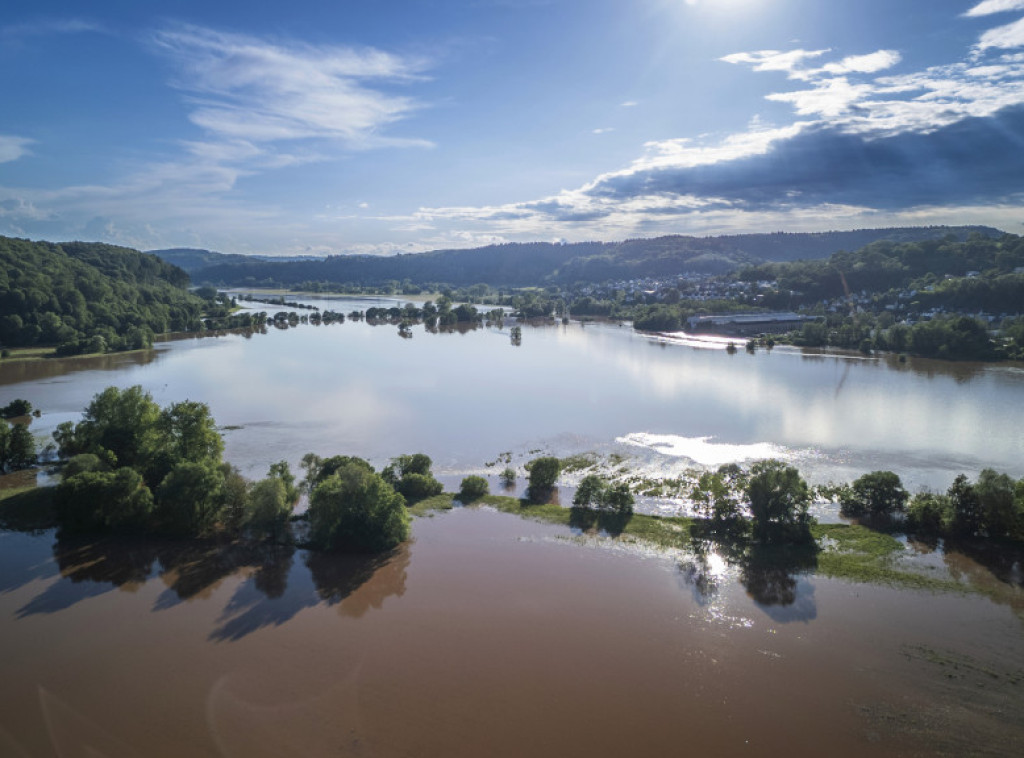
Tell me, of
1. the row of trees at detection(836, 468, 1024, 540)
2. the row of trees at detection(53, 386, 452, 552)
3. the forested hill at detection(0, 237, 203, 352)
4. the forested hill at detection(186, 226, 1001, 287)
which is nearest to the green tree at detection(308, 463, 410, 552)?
the row of trees at detection(53, 386, 452, 552)

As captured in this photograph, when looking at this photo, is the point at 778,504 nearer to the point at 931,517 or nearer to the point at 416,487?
the point at 931,517

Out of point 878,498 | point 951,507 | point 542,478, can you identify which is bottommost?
point 542,478

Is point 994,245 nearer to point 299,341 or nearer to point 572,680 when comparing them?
point 299,341

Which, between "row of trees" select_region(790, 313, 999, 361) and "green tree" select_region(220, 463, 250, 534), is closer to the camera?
"green tree" select_region(220, 463, 250, 534)

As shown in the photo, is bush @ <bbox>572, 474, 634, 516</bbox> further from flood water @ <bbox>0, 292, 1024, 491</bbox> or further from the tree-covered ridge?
the tree-covered ridge

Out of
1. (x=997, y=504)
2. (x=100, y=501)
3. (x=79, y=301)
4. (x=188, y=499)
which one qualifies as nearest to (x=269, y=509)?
(x=188, y=499)

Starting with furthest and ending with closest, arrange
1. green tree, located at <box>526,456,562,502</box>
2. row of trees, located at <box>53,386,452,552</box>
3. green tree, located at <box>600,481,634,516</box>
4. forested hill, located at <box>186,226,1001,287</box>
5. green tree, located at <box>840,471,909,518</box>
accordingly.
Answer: forested hill, located at <box>186,226,1001,287</box> → green tree, located at <box>526,456,562,502</box> → green tree, located at <box>600,481,634,516</box> → green tree, located at <box>840,471,909,518</box> → row of trees, located at <box>53,386,452,552</box>
